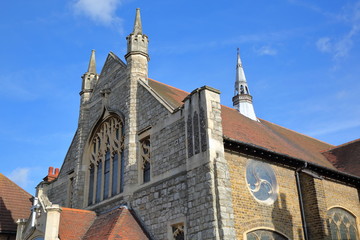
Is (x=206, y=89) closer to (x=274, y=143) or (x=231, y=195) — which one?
(x=231, y=195)

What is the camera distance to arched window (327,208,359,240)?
1563 cm

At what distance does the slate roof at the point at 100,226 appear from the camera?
12.9 meters

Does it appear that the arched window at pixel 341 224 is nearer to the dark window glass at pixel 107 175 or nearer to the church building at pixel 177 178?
the church building at pixel 177 178

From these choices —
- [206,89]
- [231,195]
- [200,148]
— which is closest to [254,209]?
[231,195]

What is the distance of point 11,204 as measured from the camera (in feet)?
68.5

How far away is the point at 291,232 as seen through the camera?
13984mm

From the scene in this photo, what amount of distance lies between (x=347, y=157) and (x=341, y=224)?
206 inches

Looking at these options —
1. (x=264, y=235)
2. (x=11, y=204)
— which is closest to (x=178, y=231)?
(x=264, y=235)

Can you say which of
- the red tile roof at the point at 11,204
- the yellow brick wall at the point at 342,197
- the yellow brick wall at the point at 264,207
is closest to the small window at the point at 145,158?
the yellow brick wall at the point at 264,207

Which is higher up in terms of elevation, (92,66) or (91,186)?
(92,66)

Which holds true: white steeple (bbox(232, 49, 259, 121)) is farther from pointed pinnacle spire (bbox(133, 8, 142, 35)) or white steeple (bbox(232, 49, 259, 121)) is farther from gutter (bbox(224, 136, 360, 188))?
pointed pinnacle spire (bbox(133, 8, 142, 35))

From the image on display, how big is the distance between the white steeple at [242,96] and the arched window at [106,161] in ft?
32.6

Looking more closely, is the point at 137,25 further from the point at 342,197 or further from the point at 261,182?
the point at 342,197

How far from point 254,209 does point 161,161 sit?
3558mm
